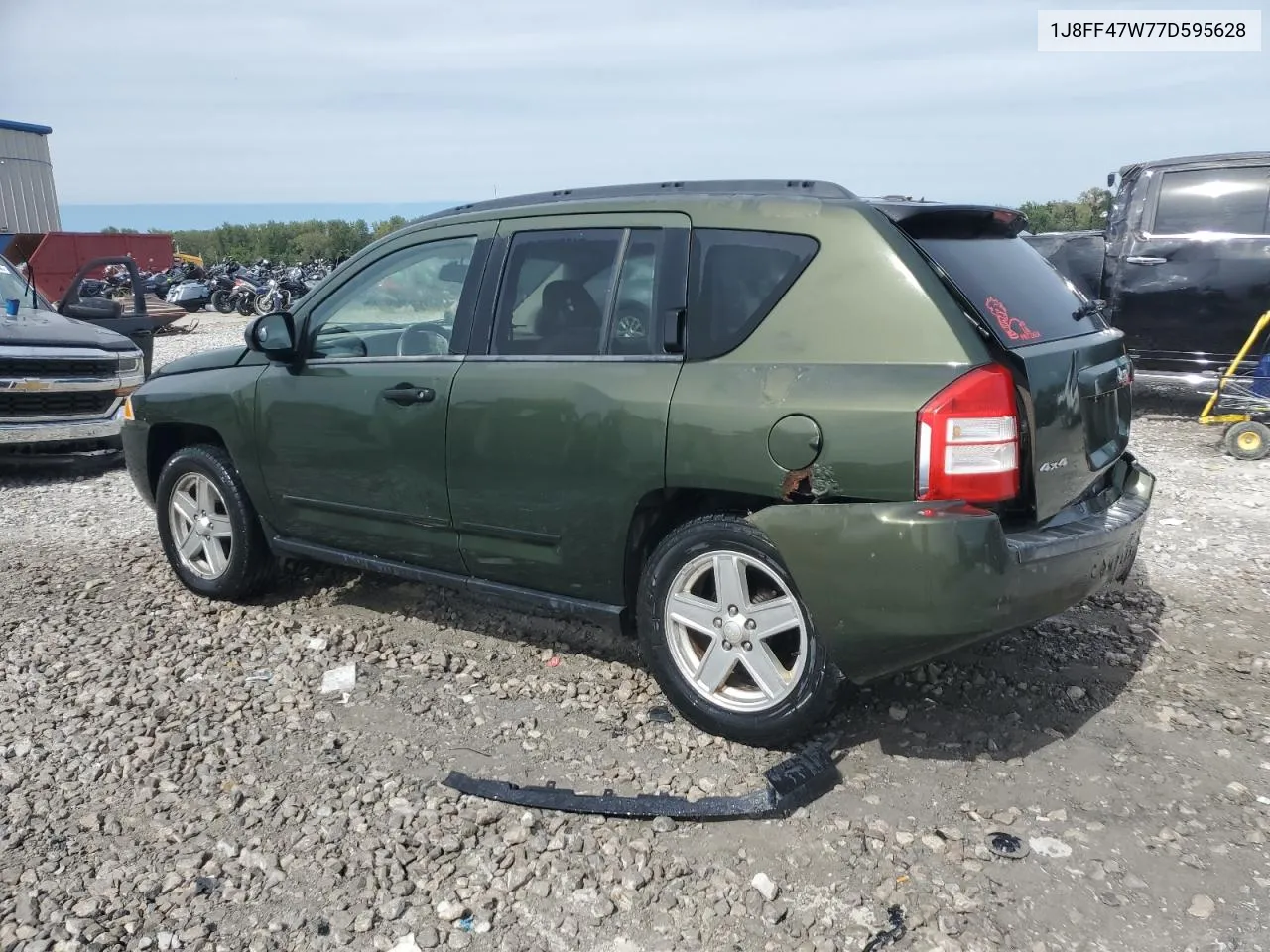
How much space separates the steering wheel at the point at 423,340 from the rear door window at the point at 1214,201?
285 inches

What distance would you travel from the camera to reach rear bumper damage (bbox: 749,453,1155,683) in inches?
114

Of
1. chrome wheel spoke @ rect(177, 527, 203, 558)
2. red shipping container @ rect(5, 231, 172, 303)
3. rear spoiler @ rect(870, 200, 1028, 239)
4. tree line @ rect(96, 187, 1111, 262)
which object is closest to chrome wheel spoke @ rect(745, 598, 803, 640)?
rear spoiler @ rect(870, 200, 1028, 239)

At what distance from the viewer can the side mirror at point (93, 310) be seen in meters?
9.44

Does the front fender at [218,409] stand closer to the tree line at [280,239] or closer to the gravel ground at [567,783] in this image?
the gravel ground at [567,783]

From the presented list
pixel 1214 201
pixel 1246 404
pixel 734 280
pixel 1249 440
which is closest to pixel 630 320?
pixel 734 280

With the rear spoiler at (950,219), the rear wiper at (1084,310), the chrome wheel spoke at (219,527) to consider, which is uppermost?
the rear spoiler at (950,219)

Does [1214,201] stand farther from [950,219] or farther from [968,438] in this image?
[968,438]

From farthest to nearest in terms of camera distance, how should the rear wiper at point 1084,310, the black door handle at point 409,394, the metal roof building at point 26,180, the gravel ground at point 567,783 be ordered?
the metal roof building at point 26,180, the black door handle at point 409,394, the rear wiper at point 1084,310, the gravel ground at point 567,783

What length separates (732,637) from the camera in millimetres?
3369

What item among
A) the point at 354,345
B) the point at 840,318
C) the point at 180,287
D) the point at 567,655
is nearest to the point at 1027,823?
the point at 840,318

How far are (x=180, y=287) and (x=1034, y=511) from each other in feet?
84.9

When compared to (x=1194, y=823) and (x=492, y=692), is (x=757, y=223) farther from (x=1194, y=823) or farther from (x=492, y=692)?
(x=1194, y=823)

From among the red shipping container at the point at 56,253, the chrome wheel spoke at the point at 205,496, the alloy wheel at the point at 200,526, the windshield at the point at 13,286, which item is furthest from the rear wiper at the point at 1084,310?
the red shipping container at the point at 56,253

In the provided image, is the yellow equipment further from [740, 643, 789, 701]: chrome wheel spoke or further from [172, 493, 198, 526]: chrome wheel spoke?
[172, 493, 198, 526]: chrome wheel spoke
